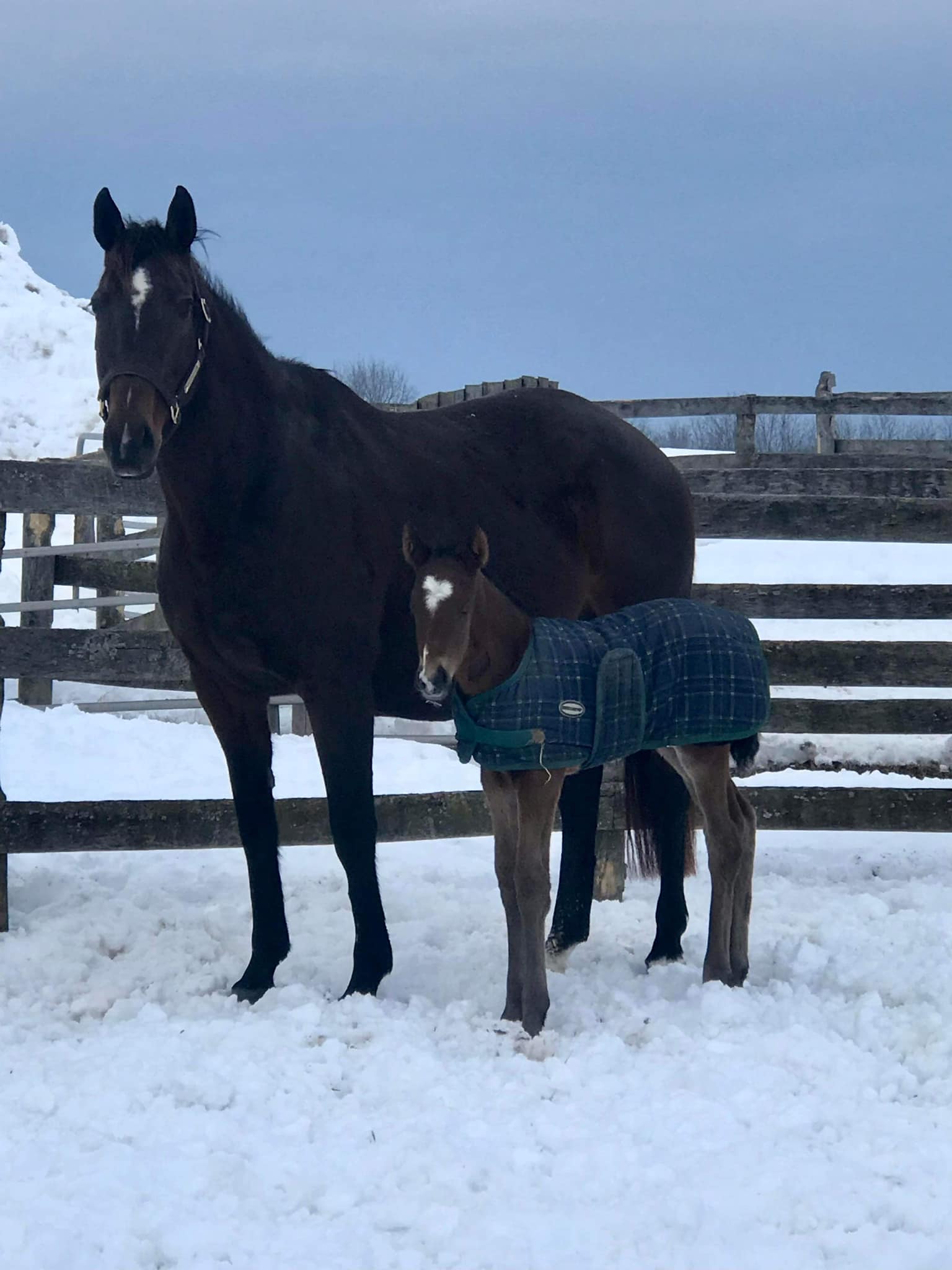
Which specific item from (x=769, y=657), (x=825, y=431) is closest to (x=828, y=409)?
(x=825, y=431)

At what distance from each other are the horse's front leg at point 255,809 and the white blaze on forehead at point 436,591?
3.17ft

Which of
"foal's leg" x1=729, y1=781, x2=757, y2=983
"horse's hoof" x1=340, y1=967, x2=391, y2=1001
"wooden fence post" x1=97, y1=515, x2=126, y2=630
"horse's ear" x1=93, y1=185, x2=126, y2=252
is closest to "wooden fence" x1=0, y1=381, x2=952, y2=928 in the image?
"horse's hoof" x1=340, y1=967, x2=391, y2=1001

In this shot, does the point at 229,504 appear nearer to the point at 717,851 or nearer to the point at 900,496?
the point at 717,851

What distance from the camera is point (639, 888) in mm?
6105

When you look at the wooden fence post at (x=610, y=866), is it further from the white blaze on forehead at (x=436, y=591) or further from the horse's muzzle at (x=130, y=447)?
the horse's muzzle at (x=130, y=447)

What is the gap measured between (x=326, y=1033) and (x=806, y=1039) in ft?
4.69

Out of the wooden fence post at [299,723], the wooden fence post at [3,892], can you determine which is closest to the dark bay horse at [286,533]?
the wooden fence post at [3,892]

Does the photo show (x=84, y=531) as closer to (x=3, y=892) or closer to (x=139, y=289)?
(x=3, y=892)

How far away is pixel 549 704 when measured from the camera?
155 inches

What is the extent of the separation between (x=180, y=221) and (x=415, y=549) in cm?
130

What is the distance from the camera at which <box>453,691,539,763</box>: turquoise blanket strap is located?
3896 mm

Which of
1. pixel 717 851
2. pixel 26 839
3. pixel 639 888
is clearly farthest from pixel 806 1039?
pixel 26 839

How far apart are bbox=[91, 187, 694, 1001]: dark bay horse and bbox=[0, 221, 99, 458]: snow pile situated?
23.3 metres

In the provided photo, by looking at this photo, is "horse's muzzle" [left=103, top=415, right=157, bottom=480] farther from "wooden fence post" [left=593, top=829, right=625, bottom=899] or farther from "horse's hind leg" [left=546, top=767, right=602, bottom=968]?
"wooden fence post" [left=593, top=829, right=625, bottom=899]
